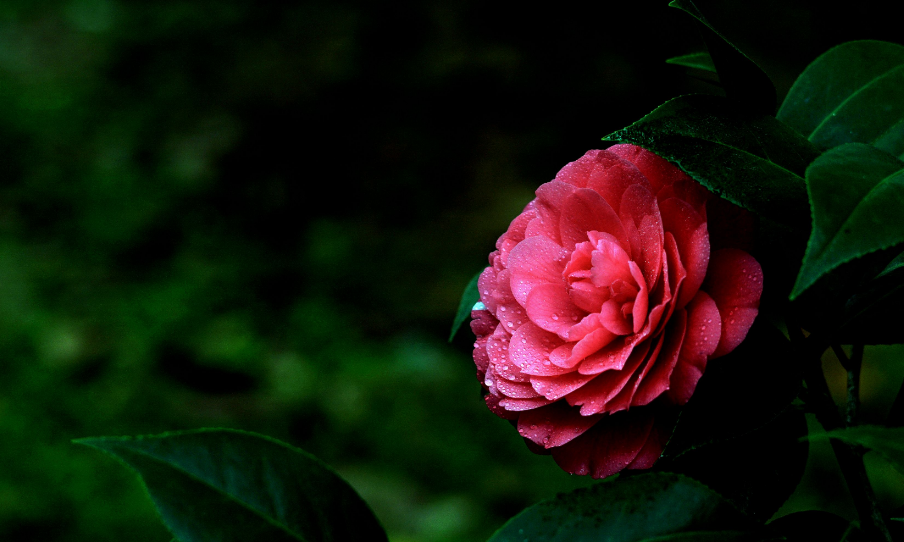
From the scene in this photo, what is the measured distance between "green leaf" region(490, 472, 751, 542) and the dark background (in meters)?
1.39

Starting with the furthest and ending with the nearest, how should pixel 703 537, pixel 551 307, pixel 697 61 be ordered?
1. pixel 697 61
2. pixel 551 307
3. pixel 703 537

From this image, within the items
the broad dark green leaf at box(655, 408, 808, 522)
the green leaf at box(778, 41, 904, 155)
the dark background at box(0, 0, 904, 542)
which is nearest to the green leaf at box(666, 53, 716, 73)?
the green leaf at box(778, 41, 904, 155)

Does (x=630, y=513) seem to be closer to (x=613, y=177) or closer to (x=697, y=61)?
(x=613, y=177)

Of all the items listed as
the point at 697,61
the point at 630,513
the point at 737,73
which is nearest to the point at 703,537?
the point at 630,513

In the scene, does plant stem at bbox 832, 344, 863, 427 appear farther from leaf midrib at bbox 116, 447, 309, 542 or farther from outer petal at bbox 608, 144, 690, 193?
leaf midrib at bbox 116, 447, 309, 542

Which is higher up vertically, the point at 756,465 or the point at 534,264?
the point at 534,264

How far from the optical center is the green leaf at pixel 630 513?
344mm

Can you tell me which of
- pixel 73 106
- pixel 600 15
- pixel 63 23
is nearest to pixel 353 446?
pixel 600 15

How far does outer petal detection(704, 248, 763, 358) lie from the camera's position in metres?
0.37

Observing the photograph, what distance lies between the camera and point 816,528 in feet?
1.42

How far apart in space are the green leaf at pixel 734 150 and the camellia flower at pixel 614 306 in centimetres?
2

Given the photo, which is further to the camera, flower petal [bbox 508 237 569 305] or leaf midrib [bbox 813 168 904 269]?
flower petal [bbox 508 237 569 305]

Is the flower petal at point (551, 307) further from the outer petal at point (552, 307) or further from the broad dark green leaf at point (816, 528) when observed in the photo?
the broad dark green leaf at point (816, 528)

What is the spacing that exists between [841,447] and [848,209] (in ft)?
0.55
